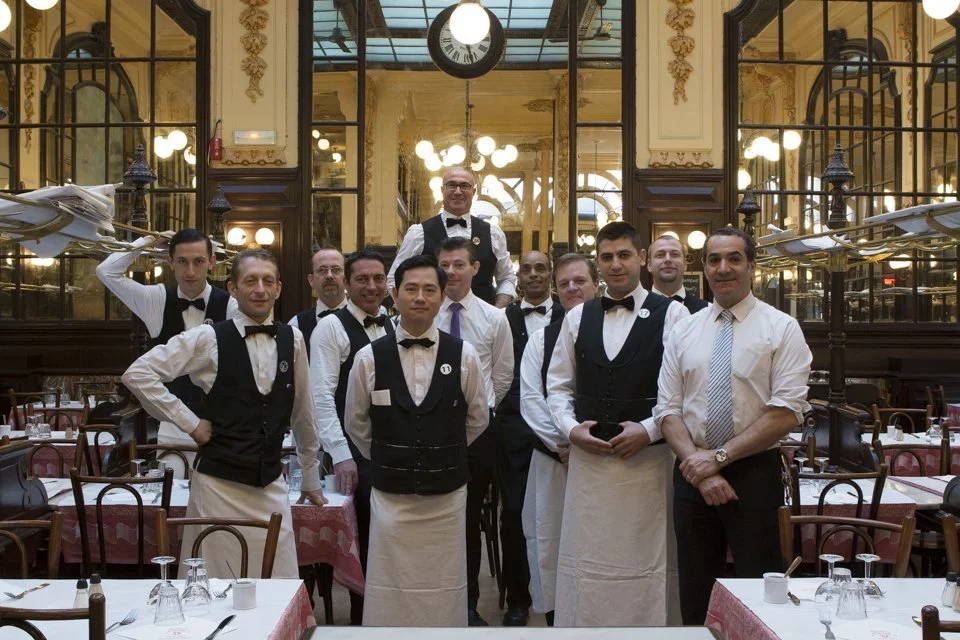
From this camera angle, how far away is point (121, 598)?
2.45m

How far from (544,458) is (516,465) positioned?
1.26 feet

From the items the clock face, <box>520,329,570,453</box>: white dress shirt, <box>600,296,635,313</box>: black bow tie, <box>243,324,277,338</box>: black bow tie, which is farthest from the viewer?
the clock face

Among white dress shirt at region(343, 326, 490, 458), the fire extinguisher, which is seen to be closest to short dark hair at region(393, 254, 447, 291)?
white dress shirt at region(343, 326, 490, 458)

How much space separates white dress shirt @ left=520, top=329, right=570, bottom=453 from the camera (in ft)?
13.0

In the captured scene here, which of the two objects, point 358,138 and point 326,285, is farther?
point 358,138

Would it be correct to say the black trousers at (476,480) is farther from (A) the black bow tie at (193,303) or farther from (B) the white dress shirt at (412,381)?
(A) the black bow tie at (193,303)

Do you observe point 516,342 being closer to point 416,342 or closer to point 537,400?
point 537,400

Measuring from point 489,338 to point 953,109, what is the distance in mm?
7804

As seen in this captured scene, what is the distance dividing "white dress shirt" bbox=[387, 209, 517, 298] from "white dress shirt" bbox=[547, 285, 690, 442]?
3.97 ft

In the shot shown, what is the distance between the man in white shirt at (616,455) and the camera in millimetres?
3414

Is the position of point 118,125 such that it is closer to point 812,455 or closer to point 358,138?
point 358,138

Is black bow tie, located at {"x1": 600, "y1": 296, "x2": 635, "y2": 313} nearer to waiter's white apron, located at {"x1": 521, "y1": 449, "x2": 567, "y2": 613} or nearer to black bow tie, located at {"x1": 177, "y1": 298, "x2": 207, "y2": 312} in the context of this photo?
waiter's white apron, located at {"x1": 521, "y1": 449, "x2": 567, "y2": 613}

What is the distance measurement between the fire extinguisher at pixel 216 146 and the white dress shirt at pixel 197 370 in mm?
6182

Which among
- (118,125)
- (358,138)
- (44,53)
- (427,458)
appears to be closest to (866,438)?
(427,458)
